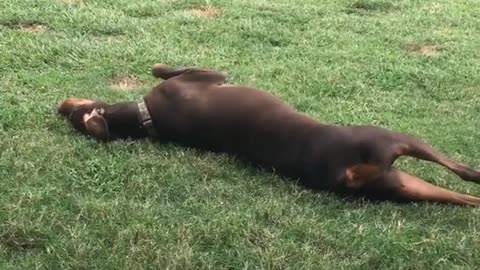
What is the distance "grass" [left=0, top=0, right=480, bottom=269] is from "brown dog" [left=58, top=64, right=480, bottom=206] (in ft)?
0.32

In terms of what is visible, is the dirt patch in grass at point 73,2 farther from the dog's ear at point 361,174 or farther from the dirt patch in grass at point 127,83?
the dog's ear at point 361,174

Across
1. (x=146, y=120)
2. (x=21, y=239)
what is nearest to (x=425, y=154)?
(x=146, y=120)

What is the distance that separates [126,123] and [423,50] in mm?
3372

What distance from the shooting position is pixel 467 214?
444 cm

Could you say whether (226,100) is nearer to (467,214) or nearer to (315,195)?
(315,195)

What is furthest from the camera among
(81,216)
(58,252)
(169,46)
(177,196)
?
(169,46)

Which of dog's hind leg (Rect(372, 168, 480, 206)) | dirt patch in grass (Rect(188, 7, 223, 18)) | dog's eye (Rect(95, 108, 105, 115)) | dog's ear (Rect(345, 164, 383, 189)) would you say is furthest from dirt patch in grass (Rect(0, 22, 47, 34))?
dog's hind leg (Rect(372, 168, 480, 206))

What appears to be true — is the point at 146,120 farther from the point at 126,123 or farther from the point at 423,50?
the point at 423,50

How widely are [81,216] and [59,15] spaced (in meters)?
3.80

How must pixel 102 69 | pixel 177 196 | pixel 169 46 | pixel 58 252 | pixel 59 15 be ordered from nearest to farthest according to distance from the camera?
pixel 58 252 < pixel 177 196 < pixel 102 69 < pixel 169 46 < pixel 59 15

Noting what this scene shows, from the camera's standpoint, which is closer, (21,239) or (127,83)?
(21,239)

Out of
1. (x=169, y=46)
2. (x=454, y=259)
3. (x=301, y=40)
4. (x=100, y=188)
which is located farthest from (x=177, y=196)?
(x=301, y=40)

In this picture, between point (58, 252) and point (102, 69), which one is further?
point (102, 69)

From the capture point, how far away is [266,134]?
4934mm
